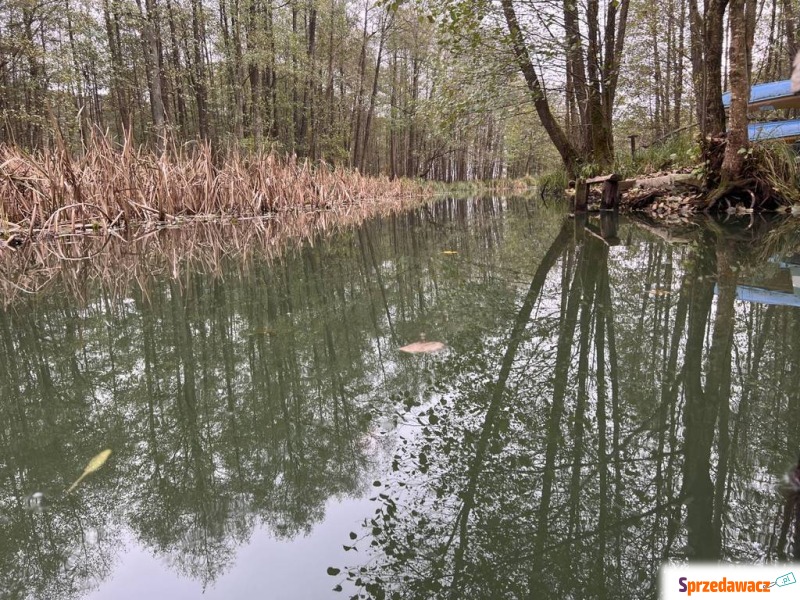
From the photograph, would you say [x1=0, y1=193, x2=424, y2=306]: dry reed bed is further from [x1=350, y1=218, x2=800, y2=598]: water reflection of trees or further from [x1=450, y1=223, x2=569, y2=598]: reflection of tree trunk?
[x1=350, y1=218, x2=800, y2=598]: water reflection of trees

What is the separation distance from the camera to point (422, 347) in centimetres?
153

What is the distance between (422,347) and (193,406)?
26.4 inches

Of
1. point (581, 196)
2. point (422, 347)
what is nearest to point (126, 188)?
point (422, 347)

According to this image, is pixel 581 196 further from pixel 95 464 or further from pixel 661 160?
pixel 95 464

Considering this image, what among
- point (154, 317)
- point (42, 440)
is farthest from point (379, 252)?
point (42, 440)

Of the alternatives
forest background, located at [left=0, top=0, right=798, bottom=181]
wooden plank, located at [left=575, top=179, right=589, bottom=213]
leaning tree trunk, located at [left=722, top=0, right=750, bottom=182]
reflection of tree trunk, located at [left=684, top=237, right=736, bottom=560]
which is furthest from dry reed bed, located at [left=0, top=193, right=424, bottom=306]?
leaning tree trunk, located at [left=722, top=0, right=750, bottom=182]

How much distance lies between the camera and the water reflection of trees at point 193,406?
75 centimetres

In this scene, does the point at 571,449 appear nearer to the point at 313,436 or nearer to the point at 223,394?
the point at 313,436

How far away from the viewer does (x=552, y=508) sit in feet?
2.45

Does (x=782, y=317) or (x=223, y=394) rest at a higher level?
(x=782, y=317)

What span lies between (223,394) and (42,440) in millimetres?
366

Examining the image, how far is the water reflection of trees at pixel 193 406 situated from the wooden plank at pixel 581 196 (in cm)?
429

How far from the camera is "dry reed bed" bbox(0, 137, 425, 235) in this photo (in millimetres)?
4223

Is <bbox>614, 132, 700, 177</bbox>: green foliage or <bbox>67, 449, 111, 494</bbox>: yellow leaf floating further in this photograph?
<bbox>614, 132, 700, 177</bbox>: green foliage
